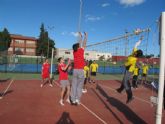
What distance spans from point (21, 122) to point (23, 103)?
315 cm

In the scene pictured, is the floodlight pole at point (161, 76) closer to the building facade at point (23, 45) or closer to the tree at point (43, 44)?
the tree at point (43, 44)

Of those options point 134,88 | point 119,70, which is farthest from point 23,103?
point 119,70

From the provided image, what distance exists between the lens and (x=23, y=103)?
34.7ft

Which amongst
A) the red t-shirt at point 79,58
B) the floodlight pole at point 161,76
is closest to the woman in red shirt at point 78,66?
the red t-shirt at point 79,58

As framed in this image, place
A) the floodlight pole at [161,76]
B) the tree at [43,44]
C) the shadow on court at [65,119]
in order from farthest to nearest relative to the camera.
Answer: the tree at [43,44] < the shadow on court at [65,119] < the floodlight pole at [161,76]

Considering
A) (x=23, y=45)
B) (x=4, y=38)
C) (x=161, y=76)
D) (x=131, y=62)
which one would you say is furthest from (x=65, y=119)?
(x=23, y=45)

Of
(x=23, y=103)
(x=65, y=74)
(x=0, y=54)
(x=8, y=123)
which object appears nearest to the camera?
(x=8, y=123)

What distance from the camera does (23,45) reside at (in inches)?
3378

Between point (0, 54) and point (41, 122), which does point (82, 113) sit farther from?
point (0, 54)

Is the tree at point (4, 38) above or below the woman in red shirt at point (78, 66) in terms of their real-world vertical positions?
above

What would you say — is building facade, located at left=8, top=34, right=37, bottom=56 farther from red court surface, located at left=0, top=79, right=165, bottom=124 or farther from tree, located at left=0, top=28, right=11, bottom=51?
red court surface, located at left=0, top=79, right=165, bottom=124

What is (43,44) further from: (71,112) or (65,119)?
(65,119)

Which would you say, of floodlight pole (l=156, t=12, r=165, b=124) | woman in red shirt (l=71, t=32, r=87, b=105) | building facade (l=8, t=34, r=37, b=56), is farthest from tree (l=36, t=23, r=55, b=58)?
floodlight pole (l=156, t=12, r=165, b=124)

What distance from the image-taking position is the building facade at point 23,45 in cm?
8419
